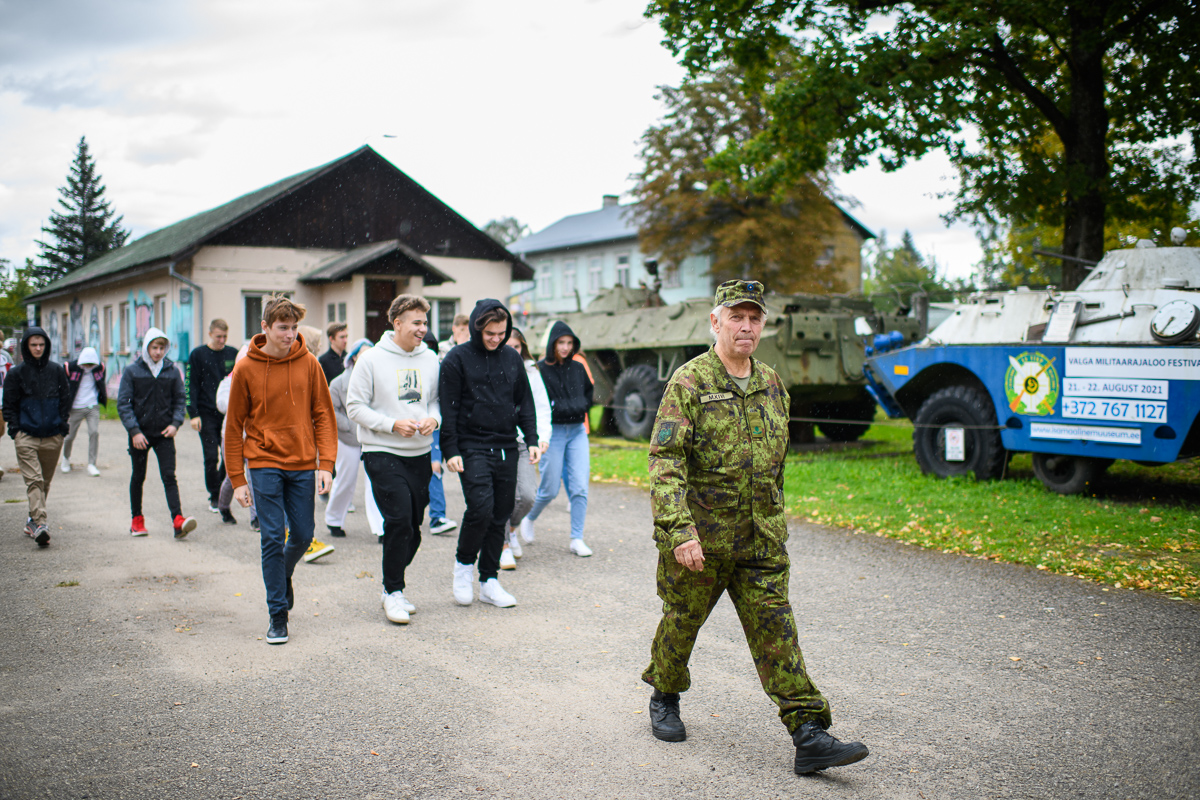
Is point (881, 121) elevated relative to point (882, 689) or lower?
elevated

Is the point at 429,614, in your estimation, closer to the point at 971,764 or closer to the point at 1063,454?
the point at 971,764

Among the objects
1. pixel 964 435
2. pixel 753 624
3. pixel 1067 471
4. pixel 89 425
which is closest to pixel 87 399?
pixel 89 425

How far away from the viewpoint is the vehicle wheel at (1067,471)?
932cm

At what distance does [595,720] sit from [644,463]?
346 inches

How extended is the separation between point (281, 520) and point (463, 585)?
118 cm

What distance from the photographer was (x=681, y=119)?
35031mm

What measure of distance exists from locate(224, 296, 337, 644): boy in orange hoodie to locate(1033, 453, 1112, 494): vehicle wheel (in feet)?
24.0

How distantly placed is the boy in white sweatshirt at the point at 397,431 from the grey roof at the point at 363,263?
1927cm

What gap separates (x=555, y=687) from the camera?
14.3 ft

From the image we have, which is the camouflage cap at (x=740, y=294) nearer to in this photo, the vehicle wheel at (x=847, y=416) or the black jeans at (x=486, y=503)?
the black jeans at (x=486, y=503)

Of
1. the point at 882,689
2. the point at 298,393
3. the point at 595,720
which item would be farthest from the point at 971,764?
the point at 298,393

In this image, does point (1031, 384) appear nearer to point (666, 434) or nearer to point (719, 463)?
point (719, 463)

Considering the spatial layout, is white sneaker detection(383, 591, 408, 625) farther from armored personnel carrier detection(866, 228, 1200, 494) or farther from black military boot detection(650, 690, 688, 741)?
armored personnel carrier detection(866, 228, 1200, 494)

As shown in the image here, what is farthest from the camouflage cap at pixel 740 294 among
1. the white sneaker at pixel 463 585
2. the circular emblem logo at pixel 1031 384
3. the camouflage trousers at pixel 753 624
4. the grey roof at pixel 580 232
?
the grey roof at pixel 580 232
